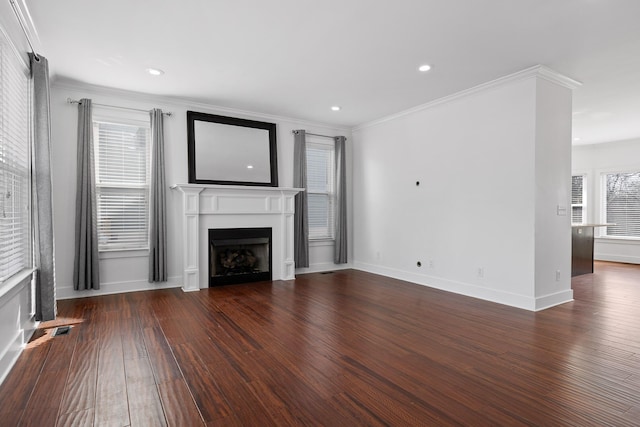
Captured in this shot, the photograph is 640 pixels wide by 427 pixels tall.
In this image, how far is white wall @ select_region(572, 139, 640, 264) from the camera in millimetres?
7500

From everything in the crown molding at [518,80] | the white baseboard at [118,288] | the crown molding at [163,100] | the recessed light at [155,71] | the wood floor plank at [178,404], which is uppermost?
the recessed light at [155,71]

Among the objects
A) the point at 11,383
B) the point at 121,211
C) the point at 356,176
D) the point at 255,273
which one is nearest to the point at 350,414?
the point at 11,383

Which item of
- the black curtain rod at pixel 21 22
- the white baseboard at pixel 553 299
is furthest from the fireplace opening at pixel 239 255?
the white baseboard at pixel 553 299

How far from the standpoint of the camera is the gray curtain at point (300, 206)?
6.06 meters

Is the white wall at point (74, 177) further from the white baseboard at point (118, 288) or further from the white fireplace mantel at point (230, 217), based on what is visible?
the white fireplace mantel at point (230, 217)

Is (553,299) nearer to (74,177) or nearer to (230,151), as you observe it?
(230,151)

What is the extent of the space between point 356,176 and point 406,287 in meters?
2.43

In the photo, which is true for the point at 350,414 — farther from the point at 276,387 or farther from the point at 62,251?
the point at 62,251

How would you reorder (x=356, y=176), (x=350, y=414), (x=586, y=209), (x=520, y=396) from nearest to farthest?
(x=350, y=414) → (x=520, y=396) → (x=356, y=176) → (x=586, y=209)

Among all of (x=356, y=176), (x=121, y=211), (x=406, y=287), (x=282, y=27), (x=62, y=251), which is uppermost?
(x=282, y=27)

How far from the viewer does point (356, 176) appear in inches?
263

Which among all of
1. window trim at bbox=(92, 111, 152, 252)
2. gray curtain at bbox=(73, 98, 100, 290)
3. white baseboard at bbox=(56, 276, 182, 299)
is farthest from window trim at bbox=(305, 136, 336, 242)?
gray curtain at bbox=(73, 98, 100, 290)

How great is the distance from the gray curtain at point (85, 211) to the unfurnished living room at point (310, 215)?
3cm

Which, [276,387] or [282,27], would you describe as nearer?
[276,387]
